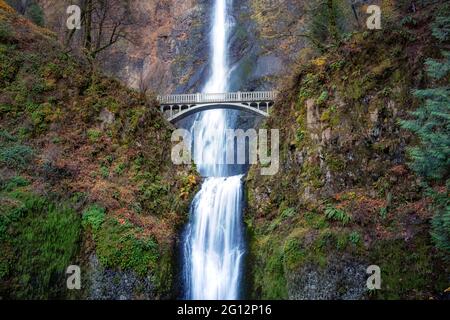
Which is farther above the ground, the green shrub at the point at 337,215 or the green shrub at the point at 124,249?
the green shrub at the point at 337,215

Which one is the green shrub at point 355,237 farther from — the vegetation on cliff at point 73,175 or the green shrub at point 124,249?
the green shrub at point 124,249

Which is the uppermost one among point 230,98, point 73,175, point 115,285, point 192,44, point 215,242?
point 192,44

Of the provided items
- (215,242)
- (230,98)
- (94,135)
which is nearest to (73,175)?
(94,135)

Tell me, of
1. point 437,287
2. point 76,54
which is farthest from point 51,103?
point 437,287

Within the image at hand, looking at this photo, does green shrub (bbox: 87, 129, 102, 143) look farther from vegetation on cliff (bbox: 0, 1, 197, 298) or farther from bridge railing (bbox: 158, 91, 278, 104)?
bridge railing (bbox: 158, 91, 278, 104)

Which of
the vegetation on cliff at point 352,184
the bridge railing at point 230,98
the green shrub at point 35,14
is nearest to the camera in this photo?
the vegetation on cliff at point 352,184

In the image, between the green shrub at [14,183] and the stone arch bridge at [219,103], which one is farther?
the stone arch bridge at [219,103]

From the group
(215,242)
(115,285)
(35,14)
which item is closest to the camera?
(115,285)

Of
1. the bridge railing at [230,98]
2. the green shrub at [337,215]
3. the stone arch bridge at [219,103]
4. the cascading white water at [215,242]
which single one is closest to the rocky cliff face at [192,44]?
the bridge railing at [230,98]

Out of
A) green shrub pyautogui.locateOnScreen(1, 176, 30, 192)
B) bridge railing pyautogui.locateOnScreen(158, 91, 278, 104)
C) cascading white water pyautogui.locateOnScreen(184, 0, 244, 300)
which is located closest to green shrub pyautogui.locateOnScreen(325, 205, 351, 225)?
cascading white water pyautogui.locateOnScreen(184, 0, 244, 300)

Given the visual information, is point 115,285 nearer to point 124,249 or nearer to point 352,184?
point 124,249

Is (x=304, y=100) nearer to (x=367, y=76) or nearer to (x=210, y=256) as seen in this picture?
(x=367, y=76)
